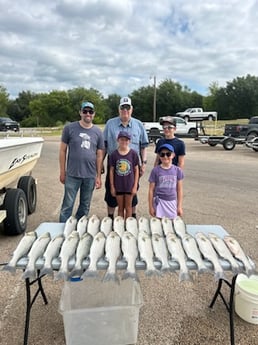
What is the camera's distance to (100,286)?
8.20 ft

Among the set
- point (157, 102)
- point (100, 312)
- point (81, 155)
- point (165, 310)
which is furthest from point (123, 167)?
point (157, 102)

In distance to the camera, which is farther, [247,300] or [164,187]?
[164,187]

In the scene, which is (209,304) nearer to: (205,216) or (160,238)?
(160,238)

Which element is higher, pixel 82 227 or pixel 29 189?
pixel 82 227

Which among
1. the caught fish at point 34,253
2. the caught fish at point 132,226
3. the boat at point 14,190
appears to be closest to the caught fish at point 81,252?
the caught fish at point 34,253

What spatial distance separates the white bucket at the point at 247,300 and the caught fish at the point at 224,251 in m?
0.47

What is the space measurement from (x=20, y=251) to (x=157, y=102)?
66384 mm

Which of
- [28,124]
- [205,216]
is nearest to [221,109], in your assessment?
[28,124]

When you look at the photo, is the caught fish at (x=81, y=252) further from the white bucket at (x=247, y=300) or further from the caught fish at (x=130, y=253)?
the white bucket at (x=247, y=300)

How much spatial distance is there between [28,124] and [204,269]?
73.5 meters

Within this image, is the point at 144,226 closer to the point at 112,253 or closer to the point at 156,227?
the point at 156,227

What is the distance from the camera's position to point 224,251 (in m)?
2.29

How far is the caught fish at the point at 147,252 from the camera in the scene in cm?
205

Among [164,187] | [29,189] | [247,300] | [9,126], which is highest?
[164,187]
